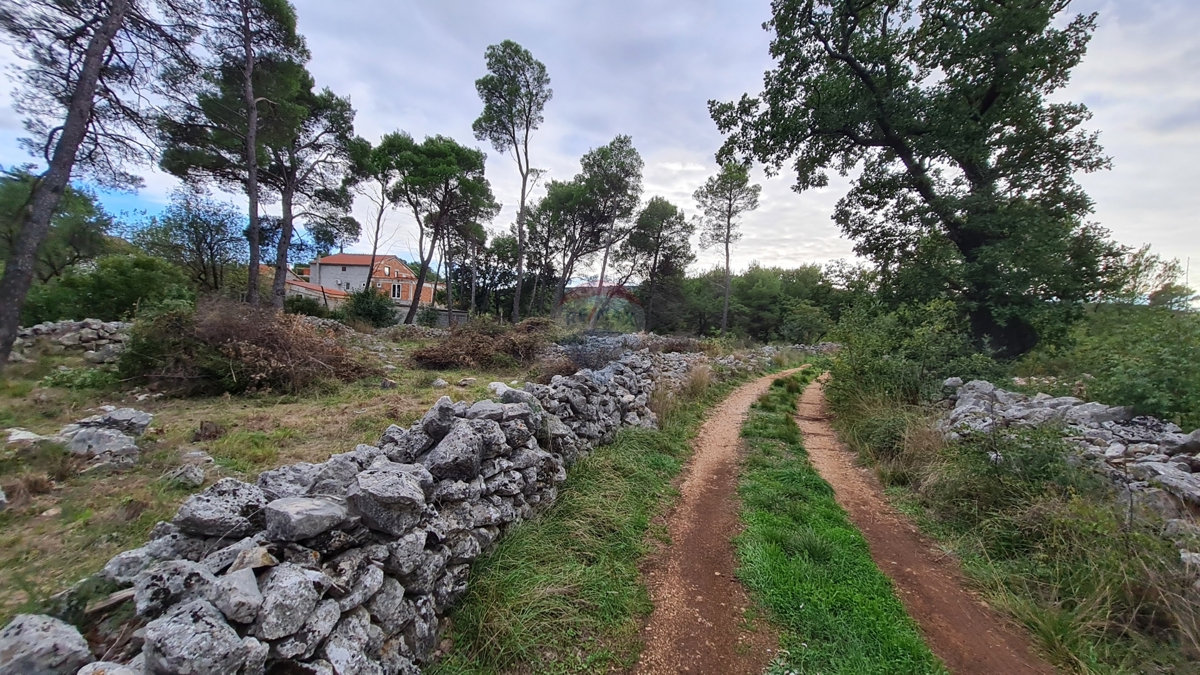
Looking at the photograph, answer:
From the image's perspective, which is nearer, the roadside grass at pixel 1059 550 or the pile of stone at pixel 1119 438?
the roadside grass at pixel 1059 550

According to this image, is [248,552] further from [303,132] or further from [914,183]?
[303,132]

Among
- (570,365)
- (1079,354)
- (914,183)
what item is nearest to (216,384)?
(570,365)

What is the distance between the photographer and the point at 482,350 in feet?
30.2

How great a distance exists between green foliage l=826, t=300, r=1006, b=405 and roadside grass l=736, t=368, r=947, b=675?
322 centimetres

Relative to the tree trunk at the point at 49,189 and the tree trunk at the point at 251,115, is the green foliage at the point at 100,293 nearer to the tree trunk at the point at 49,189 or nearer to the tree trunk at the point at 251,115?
the tree trunk at the point at 251,115

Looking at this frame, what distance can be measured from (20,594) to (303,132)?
1829 cm

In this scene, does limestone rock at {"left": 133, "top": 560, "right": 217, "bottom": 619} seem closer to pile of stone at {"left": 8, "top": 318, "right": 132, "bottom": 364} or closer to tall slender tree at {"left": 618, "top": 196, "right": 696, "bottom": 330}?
pile of stone at {"left": 8, "top": 318, "right": 132, "bottom": 364}

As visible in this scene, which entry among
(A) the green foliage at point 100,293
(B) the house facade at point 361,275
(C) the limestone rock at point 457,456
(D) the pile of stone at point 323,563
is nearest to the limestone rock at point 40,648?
(D) the pile of stone at point 323,563

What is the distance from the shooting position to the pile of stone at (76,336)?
783 centimetres

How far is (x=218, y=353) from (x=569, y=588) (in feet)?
21.8

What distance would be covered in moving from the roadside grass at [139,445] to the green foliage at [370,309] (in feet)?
37.5

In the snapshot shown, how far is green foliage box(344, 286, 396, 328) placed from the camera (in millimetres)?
18602

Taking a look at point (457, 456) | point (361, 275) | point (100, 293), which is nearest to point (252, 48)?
point (100, 293)

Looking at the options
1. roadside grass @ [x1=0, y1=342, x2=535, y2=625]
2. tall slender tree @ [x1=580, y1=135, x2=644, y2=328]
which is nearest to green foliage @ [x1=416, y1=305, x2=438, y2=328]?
tall slender tree @ [x1=580, y1=135, x2=644, y2=328]
